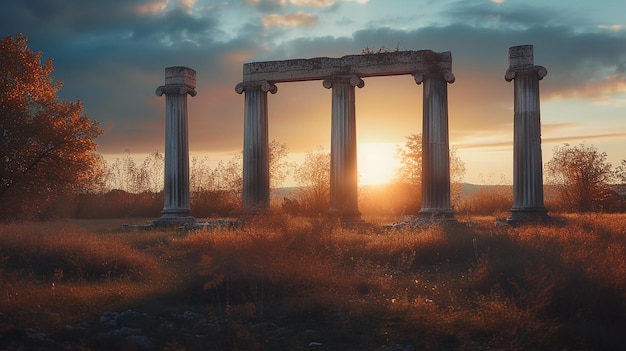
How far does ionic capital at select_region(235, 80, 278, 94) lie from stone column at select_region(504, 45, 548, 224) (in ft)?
33.0

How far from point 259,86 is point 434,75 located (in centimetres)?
745

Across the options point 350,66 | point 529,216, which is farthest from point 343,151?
point 529,216

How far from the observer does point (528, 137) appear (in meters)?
25.0

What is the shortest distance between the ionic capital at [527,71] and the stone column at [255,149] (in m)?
9.93

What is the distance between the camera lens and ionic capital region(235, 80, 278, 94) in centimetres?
2639

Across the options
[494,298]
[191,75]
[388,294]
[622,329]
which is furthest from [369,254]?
[191,75]

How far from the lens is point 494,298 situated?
11.0 meters

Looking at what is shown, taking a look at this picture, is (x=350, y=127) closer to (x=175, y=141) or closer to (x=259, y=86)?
(x=259, y=86)

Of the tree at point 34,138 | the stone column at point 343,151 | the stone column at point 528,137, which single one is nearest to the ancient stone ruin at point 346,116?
the stone column at point 343,151

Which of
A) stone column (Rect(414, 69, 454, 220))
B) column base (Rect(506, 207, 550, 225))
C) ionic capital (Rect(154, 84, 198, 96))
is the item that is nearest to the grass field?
column base (Rect(506, 207, 550, 225))

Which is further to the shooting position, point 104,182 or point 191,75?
Answer: point 104,182

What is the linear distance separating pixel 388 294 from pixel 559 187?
109ft

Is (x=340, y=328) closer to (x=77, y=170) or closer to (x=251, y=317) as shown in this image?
(x=251, y=317)

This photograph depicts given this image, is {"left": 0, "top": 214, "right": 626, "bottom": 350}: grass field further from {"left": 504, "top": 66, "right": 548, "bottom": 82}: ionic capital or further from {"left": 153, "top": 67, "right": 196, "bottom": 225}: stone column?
{"left": 153, "top": 67, "right": 196, "bottom": 225}: stone column
